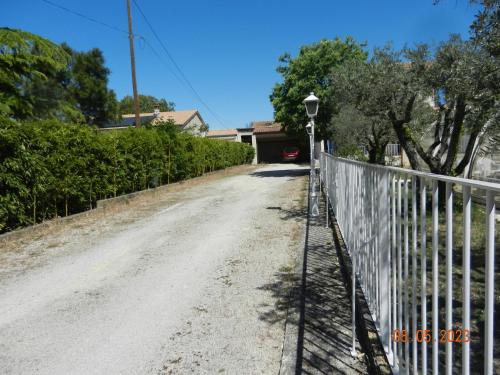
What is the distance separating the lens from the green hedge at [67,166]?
6922mm

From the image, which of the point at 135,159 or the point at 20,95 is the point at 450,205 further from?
the point at 135,159

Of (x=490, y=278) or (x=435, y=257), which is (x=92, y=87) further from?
(x=490, y=278)

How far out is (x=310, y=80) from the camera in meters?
20.0

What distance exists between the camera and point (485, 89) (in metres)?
5.67

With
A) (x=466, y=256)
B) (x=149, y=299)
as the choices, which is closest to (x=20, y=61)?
(x=149, y=299)

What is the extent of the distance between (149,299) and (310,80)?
1789 cm

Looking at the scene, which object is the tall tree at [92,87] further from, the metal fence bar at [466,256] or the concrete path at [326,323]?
the metal fence bar at [466,256]

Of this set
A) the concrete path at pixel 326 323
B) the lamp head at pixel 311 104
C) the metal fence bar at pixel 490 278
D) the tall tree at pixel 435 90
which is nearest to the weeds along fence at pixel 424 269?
the metal fence bar at pixel 490 278

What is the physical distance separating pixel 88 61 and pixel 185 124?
11.3 meters

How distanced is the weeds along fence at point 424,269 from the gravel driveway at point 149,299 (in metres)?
0.98

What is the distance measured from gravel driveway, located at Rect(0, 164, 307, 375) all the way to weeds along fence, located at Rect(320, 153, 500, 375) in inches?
38.7

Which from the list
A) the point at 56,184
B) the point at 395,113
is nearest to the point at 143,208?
the point at 56,184

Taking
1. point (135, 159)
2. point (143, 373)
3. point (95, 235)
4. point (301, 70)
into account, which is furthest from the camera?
point (301, 70)

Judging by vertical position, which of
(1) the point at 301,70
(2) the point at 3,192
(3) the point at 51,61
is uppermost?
(1) the point at 301,70
